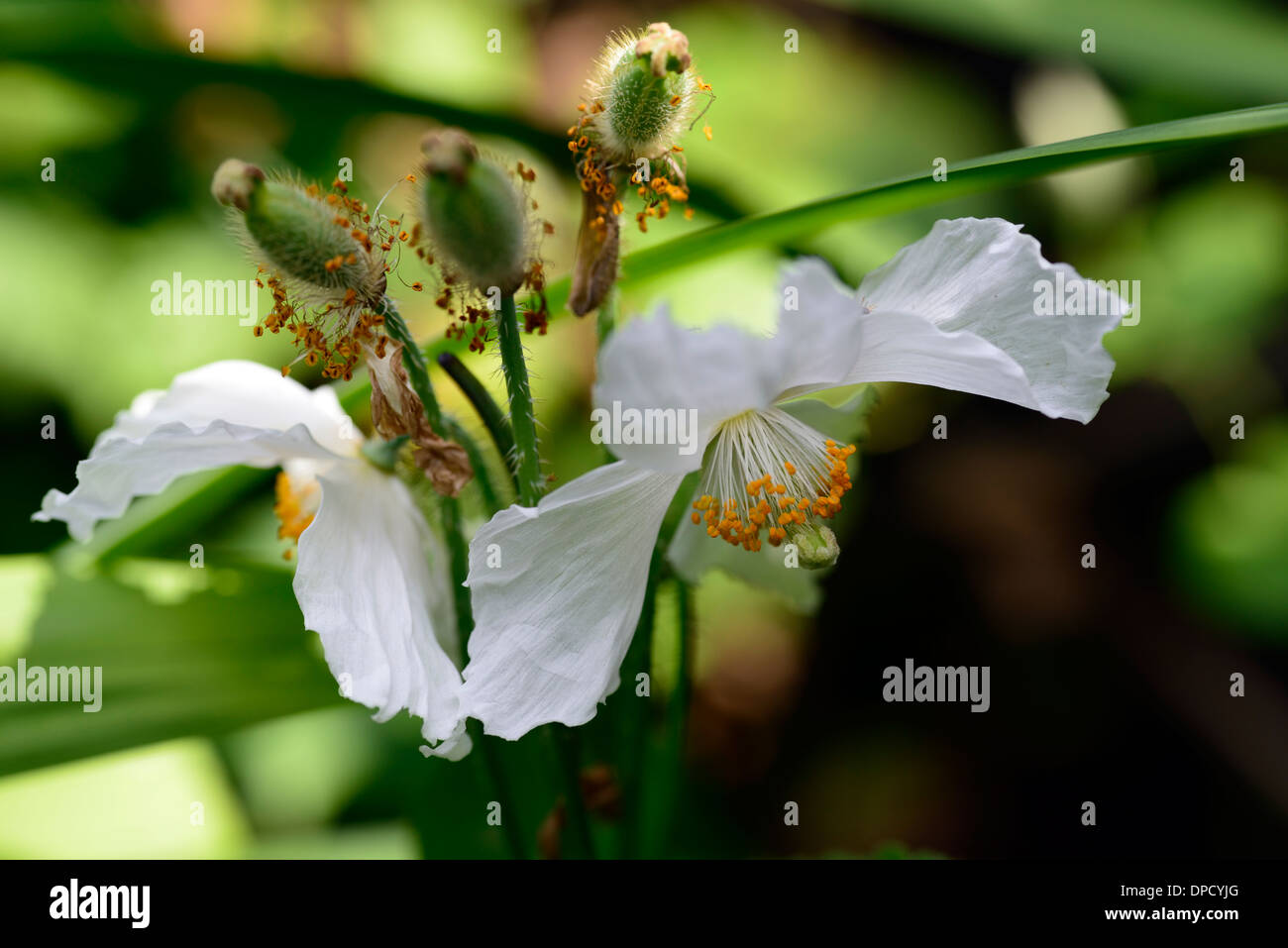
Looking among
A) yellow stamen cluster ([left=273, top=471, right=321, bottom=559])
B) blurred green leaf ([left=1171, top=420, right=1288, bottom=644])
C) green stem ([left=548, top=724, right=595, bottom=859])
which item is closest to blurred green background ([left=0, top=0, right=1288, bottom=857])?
blurred green leaf ([left=1171, top=420, right=1288, bottom=644])

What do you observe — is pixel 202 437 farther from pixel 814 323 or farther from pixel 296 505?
pixel 814 323

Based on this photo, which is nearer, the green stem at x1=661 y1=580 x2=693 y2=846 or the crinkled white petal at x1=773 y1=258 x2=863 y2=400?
the crinkled white petal at x1=773 y1=258 x2=863 y2=400

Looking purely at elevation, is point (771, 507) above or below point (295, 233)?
below

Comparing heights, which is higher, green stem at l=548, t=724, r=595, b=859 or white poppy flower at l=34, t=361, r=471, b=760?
white poppy flower at l=34, t=361, r=471, b=760

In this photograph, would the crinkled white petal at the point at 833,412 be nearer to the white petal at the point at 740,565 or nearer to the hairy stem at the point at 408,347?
the white petal at the point at 740,565

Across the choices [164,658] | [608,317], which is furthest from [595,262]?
[164,658]

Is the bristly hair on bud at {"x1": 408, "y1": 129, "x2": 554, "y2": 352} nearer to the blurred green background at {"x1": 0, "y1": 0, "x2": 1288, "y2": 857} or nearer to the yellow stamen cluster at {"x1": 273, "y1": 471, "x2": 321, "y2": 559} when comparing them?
the yellow stamen cluster at {"x1": 273, "y1": 471, "x2": 321, "y2": 559}

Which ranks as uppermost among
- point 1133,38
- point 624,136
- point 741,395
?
point 1133,38
